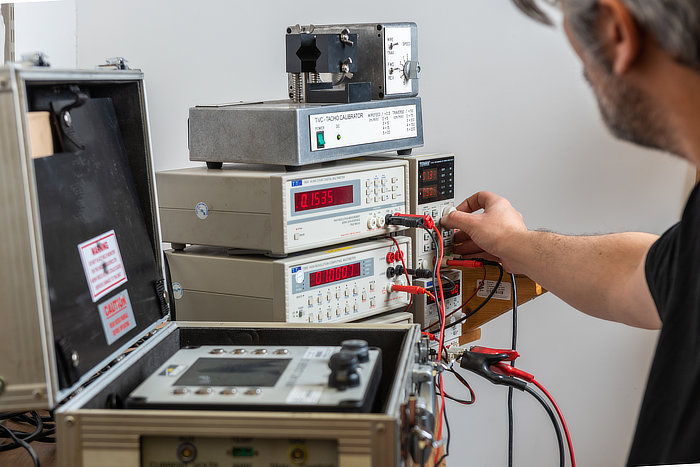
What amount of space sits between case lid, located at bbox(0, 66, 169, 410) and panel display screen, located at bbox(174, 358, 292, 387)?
118mm

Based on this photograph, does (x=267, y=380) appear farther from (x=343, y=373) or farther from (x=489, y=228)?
(x=489, y=228)

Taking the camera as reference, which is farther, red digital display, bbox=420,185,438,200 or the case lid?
red digital display, bbox=420,185,438,200

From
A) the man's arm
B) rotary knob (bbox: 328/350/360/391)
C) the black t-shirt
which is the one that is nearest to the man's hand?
the man's arm

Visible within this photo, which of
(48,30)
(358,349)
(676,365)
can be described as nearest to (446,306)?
(676,365)

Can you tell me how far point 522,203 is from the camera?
2.79 meters

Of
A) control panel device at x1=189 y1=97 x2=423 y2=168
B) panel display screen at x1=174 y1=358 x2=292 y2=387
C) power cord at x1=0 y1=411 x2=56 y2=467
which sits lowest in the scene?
power cord at x1=0 y1=411 x2=56 y2=467

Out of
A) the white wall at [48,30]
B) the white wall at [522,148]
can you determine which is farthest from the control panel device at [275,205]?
the white wall at [48,30]

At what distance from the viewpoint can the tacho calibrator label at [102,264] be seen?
983 millimetres

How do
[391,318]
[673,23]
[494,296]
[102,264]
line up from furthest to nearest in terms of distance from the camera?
1. [494,296]
2. [391,318]
3. [102,264]
4. [673,23]

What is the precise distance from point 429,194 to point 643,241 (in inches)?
18.9

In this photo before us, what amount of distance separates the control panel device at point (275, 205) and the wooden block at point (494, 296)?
435 mm

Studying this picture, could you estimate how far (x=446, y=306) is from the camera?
5.98 ft

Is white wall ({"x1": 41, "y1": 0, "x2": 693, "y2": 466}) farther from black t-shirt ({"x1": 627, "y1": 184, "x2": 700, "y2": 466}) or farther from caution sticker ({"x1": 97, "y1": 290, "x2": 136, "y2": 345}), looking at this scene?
caution sticker ({"x1": 97, "y1": 290, "x2": 136, "y2": 345})

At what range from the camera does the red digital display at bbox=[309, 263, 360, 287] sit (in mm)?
1437
